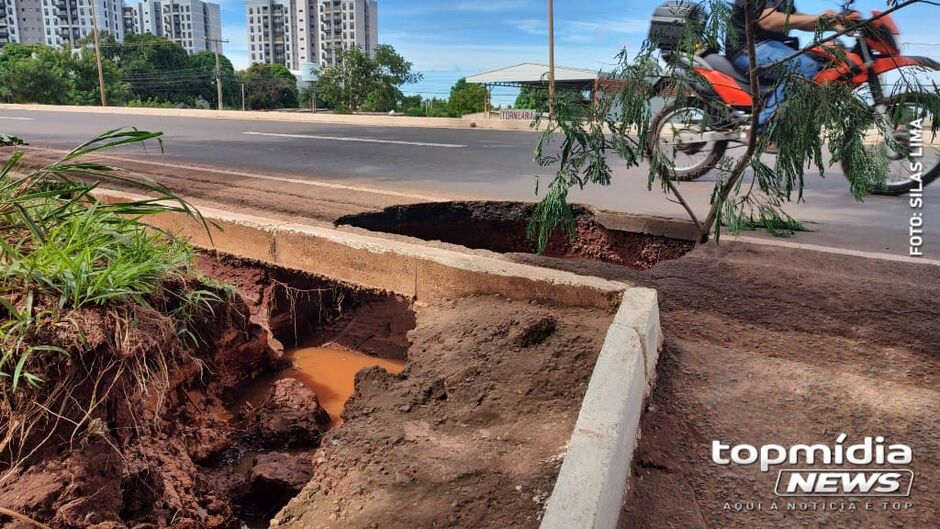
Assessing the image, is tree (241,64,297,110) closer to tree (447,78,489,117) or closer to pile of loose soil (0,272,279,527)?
tree (447,78,489,117)

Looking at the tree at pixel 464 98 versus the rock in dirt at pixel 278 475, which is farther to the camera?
the tree at pixel 464 98

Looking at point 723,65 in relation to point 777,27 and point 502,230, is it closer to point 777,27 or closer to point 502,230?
point 777,27

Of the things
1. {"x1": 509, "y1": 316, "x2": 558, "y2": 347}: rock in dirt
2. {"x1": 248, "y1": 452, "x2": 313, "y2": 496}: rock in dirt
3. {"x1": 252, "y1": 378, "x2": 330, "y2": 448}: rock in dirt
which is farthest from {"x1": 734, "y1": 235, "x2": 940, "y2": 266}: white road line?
{"x1": 248, "y1": 452, "x2": 313, "y2": 496}: rock in dirt

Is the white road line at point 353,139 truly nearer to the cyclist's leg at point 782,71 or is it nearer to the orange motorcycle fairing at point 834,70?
the cyclist's leg at point 782,71

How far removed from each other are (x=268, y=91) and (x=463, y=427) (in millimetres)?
61292

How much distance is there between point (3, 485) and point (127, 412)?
51 centimetres

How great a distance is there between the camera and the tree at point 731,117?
3.37 meters

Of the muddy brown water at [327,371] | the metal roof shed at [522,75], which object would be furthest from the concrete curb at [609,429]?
the metal roof shed at [522,75]

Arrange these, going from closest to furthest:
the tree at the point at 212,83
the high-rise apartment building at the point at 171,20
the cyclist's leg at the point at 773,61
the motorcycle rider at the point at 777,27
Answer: the motorcycle rider at the point at 777,27, the cyclist's leg at the point at 773,61, the tree at the point at 212,83, the high-rise apartment building at the point at 171,20

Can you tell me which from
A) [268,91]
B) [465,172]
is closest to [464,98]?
[268,91]

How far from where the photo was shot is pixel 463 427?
233cm

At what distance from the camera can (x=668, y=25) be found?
4.05 m

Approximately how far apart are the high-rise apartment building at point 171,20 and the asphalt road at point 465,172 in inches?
4715

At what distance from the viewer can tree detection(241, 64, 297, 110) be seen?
194 ft
